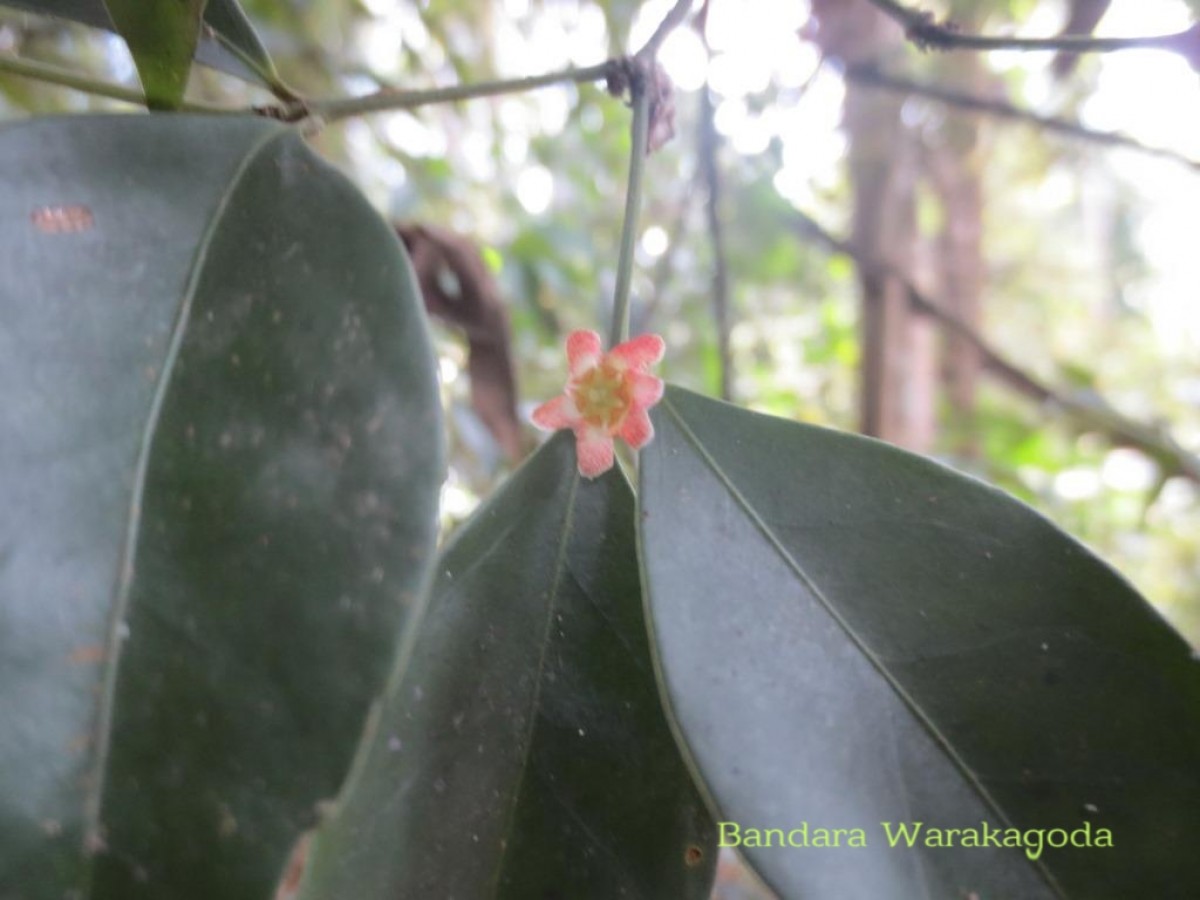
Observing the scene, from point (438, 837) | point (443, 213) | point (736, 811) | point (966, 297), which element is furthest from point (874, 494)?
point (966, 297)

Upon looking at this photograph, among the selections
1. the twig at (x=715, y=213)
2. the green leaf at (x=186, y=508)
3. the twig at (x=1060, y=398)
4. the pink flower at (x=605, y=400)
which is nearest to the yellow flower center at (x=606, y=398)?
the pink flower at (x=605, y=400)

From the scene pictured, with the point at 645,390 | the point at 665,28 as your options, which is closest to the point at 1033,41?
the point at 665,28

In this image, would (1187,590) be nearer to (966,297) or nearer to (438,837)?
(966,297)

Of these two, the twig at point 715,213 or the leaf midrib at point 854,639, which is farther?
the twig at point 715,213

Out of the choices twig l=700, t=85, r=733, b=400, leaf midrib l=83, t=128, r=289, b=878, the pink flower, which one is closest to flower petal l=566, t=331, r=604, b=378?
the pink flower

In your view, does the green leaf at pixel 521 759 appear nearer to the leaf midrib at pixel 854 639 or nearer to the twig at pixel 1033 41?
the leaf midrib at pixel 854 639
